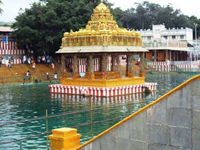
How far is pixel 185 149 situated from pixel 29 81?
124 feet

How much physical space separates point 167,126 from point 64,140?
307 cm

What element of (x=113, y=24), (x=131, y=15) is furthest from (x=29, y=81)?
(x=131, y=15)

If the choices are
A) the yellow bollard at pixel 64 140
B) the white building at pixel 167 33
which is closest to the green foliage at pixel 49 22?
the white building at pixel 167 33

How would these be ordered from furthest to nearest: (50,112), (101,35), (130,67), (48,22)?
1. (48,22)
2. (130,67)
3. (101,35)
4. (50,112)

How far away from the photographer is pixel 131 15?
117 metres

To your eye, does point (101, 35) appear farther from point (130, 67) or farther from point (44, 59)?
point (44, 59)

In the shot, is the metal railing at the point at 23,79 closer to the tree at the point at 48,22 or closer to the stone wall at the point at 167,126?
the tree at the point at 48,22

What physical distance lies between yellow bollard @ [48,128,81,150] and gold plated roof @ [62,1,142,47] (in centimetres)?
2187

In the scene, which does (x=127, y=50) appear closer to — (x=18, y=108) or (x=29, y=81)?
(x=18, y=108)

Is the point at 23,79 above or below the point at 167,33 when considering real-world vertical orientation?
below

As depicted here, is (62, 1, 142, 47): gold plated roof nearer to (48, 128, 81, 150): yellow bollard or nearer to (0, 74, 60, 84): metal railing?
(0, 74, 60, 84): metal railing

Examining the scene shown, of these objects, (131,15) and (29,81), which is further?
(131,15)

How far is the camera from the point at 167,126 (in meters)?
8.95

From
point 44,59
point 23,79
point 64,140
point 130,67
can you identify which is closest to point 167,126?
point 64,140
